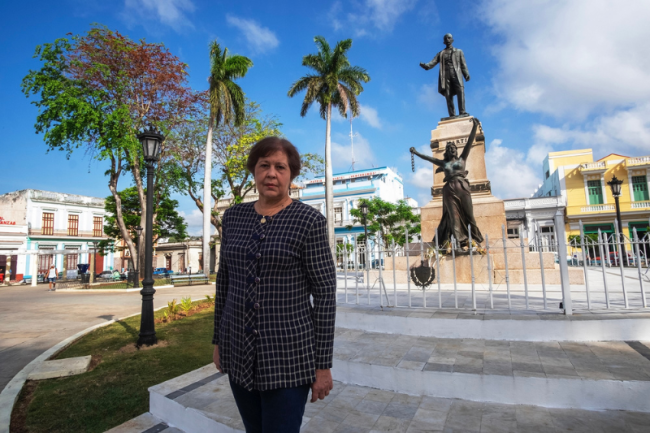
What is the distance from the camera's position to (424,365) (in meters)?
3.31

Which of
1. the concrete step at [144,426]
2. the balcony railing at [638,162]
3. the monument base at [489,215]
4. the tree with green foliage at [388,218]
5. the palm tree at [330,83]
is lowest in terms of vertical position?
the concrete step at [144,426]

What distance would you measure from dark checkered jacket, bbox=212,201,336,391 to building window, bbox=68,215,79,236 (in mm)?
44341

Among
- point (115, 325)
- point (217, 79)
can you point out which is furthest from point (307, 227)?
point (217, 79)

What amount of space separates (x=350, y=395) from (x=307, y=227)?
7.61 feet

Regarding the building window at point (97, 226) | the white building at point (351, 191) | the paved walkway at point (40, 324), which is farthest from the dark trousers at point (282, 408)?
the building window at point (97, 226)

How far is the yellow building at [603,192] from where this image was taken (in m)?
28.0

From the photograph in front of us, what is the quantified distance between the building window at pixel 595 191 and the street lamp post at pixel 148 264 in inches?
1339

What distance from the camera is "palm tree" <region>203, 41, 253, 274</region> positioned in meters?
21.2

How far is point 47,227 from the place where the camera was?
3572cm

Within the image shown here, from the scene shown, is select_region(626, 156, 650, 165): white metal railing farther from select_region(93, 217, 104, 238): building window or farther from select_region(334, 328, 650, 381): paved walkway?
select_region(93, 217, 104, 238): building window

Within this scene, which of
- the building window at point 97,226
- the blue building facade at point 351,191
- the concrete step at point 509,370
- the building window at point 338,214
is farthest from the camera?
the building window at point 97,226

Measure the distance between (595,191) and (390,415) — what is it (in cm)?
3469

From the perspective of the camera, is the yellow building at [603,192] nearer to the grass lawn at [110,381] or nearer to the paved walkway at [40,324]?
the grass lawn at [110,381]

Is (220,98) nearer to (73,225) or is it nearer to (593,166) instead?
(73,225)
